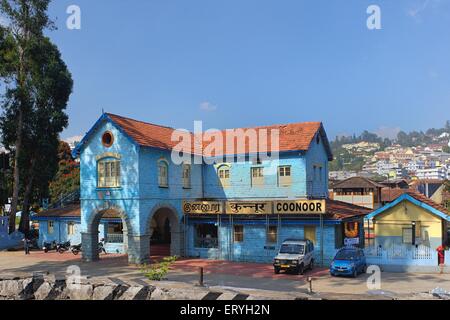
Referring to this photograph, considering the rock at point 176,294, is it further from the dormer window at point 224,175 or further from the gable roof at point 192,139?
the dormer window at point 224,175

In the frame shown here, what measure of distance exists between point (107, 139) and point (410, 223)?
20553 mm

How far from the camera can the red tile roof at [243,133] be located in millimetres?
29594

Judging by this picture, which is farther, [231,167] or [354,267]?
[231,167]

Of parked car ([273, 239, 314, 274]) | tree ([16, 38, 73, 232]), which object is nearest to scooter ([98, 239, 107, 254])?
tree ([16, 38, 73, 232])

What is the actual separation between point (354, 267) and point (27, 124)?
32.9 m

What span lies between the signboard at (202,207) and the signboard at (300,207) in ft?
14.1

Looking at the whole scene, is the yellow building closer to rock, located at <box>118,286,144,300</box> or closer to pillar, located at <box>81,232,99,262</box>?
pillar, located at <box>81,232,99,262</box>

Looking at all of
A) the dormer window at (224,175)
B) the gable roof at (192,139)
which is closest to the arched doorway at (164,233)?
the gable roof at (192,139)

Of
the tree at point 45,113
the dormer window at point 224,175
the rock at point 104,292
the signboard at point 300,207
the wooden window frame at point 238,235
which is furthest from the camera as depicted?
the tree at point 45,113

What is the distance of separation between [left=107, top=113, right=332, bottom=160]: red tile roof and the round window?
1.04 m

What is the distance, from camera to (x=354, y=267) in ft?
75.8

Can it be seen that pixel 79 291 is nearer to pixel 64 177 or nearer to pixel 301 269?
pixel 301 269
